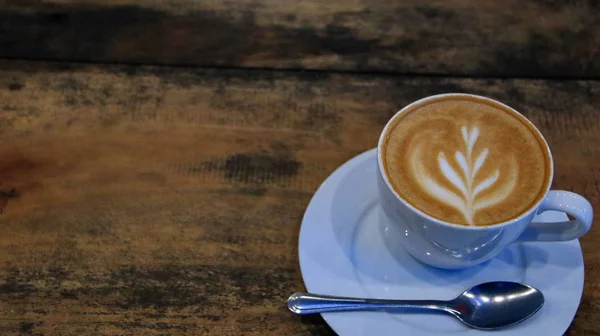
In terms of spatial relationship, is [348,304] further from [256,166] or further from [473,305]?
[256,166]

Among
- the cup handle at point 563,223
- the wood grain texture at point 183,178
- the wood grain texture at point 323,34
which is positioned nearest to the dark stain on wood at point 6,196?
the wood grain texture at point 183,178

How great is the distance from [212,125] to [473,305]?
41cm

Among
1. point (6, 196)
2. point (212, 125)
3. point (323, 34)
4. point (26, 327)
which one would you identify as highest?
point (323, 34)

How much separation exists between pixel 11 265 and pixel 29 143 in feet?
0.60

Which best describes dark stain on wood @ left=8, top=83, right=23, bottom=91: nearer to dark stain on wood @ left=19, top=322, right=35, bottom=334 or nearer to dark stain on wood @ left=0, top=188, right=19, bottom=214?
dark stain on wood @ left=0, top=188, right=19, bottom=214

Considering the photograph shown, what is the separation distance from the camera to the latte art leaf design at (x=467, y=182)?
0.61m

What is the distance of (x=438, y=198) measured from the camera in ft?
2.01

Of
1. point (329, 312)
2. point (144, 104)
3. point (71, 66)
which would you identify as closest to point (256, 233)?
point (329, 312)

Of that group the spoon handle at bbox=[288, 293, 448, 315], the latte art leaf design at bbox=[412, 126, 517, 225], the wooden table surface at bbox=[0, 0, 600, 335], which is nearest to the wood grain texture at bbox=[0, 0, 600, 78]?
the wooden table surface at bbox=[0, 0, 600, 335]

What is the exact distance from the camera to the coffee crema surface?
60 centimetres

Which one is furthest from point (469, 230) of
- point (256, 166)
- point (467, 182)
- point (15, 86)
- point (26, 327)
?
point (15, 86)

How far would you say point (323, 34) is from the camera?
0.95 meters

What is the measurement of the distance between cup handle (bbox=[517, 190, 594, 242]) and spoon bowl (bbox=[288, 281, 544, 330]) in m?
0.06

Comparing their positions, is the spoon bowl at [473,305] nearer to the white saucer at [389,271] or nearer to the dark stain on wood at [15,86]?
the white saucer at [389,271]
